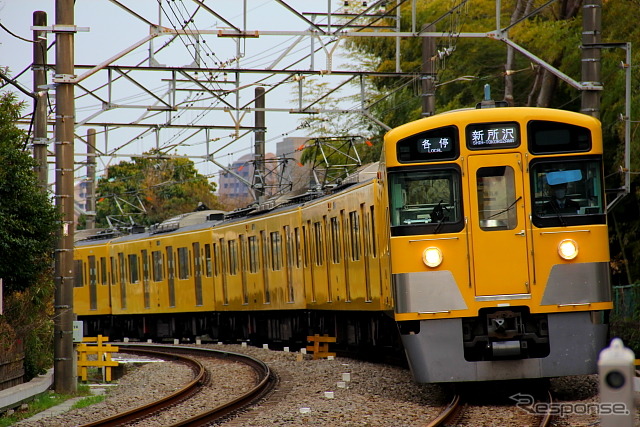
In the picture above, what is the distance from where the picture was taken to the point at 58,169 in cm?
1352

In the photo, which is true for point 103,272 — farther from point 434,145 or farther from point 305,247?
point 434,145

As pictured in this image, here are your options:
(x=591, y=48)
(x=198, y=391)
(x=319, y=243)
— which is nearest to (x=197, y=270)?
(x=319, y=243)

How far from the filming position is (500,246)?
960cm

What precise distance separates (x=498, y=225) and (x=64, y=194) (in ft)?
20.3

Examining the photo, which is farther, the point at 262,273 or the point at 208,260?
the point at 208,260

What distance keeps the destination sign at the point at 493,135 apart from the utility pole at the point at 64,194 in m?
5.63

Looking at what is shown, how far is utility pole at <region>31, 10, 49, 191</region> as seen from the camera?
51.1ft

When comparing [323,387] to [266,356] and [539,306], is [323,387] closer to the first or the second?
[539,306]

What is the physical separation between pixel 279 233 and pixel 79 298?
1094 centimetres

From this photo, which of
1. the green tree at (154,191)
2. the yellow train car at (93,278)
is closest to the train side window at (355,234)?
the yellow train car at (93,278)

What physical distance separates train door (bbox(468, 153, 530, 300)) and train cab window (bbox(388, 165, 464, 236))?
0.17 metres

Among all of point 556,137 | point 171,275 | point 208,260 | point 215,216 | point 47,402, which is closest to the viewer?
point 556,137

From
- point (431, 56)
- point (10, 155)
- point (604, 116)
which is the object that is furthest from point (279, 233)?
point (10, 155)

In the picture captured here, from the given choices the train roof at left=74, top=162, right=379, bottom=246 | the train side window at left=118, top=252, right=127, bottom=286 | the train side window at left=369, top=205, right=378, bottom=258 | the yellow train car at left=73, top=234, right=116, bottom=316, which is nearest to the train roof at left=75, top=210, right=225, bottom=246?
the train roof at left=74, top=162, right=379, bottom=246
